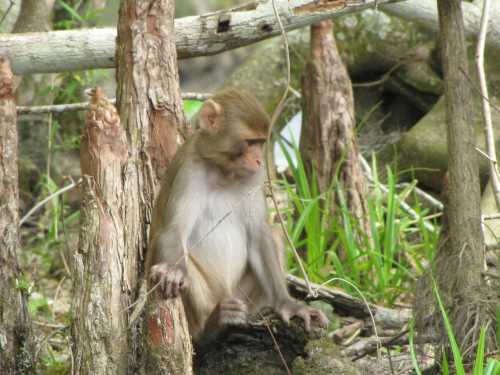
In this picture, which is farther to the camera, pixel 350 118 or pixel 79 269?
pixel 350 118

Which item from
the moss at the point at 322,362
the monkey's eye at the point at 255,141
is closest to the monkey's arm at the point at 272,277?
the moss at the point at 322,362

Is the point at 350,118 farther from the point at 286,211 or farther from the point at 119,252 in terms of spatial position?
the point at 119,252

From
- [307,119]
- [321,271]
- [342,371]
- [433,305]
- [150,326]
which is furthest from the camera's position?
[307,119]

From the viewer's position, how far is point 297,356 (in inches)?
197

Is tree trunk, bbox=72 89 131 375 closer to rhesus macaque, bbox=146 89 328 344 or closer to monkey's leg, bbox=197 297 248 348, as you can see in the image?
rhesus macaque, bbox=146 89 328 344

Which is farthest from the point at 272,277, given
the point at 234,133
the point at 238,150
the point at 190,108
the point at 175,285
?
the point at 190,108

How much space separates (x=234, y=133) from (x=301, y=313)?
1.10 m

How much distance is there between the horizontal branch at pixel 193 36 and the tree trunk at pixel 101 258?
143 centimetres

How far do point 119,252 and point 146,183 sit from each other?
0.99 meters

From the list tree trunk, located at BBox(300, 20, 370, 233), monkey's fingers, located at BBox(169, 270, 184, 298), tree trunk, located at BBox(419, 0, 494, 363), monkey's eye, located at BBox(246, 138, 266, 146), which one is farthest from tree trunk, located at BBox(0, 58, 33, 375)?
tree trunk, located at BBox(300, 20, 370, 233)

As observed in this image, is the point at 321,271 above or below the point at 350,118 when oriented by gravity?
below

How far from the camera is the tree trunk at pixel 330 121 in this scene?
24.2 ft

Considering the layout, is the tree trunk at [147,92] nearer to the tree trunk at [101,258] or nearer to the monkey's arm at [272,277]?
the tree trunk at [101,258]

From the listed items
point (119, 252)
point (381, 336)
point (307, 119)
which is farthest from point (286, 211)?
point (119, 252)
